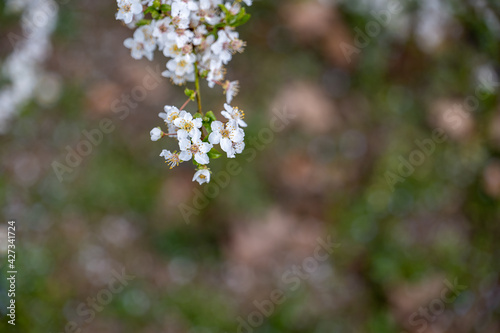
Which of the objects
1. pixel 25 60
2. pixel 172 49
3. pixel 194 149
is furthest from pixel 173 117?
pixel 25 60

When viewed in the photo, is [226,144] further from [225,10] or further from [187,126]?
[225,10]

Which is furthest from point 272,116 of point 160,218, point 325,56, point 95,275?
point 95,275

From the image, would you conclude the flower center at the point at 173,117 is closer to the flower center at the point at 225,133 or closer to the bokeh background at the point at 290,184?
the flower center at the point at 225,133

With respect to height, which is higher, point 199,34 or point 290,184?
point 290,184

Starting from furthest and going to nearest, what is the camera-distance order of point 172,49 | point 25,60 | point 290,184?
point 290,184
point 25,60
point 172,49

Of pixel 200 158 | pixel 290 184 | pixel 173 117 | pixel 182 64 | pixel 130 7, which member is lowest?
pixel 200 158

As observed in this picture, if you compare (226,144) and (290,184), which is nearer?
(226,144)

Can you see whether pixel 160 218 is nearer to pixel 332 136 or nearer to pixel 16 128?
pixel 16 128

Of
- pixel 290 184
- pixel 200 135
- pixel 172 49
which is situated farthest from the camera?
pixel 290 184
